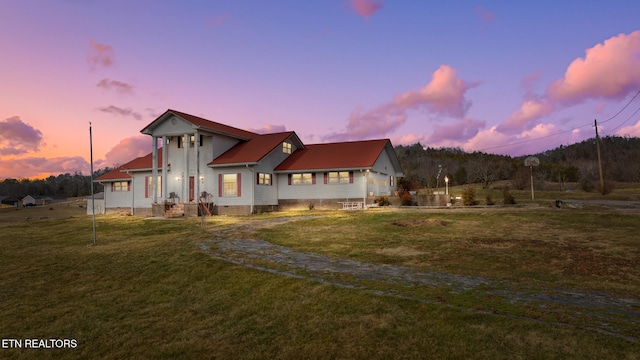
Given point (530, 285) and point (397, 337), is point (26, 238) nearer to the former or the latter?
point (397, 337)

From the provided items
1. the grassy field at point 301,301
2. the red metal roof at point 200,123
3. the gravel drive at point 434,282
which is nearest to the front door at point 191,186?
the red metal roof at point 200,123

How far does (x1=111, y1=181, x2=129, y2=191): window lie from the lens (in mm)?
35688

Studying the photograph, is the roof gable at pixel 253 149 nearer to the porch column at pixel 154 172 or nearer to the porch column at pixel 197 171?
the porch column at pixel 197 171

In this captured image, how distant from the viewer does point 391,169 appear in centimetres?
3712

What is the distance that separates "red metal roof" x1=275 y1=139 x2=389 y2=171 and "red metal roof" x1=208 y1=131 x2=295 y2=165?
212cm

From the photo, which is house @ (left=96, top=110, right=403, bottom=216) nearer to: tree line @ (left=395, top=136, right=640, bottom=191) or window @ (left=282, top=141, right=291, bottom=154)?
window @ (left=282, top=141, right=291, bottom=154)

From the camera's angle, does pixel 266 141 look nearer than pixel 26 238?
No

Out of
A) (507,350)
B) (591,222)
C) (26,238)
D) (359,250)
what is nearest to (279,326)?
(507,350)

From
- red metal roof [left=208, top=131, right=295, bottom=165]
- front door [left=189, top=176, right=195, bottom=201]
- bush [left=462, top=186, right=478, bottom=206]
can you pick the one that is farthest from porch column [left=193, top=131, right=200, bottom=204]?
bush [left=462, top=186, right=478, bottom=206]

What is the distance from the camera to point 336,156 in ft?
104

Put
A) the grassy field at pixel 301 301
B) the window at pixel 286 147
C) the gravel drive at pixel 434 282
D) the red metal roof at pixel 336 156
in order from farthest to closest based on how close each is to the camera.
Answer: the window at pixel 286 147 < the red metal roof at pixel 336 156 < the gravel drive at pixel 434 282 < the grassy field at pixel 301 301

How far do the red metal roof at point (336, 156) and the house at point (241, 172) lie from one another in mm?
89

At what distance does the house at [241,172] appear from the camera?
29000 millimetres

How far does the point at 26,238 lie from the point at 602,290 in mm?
22814
